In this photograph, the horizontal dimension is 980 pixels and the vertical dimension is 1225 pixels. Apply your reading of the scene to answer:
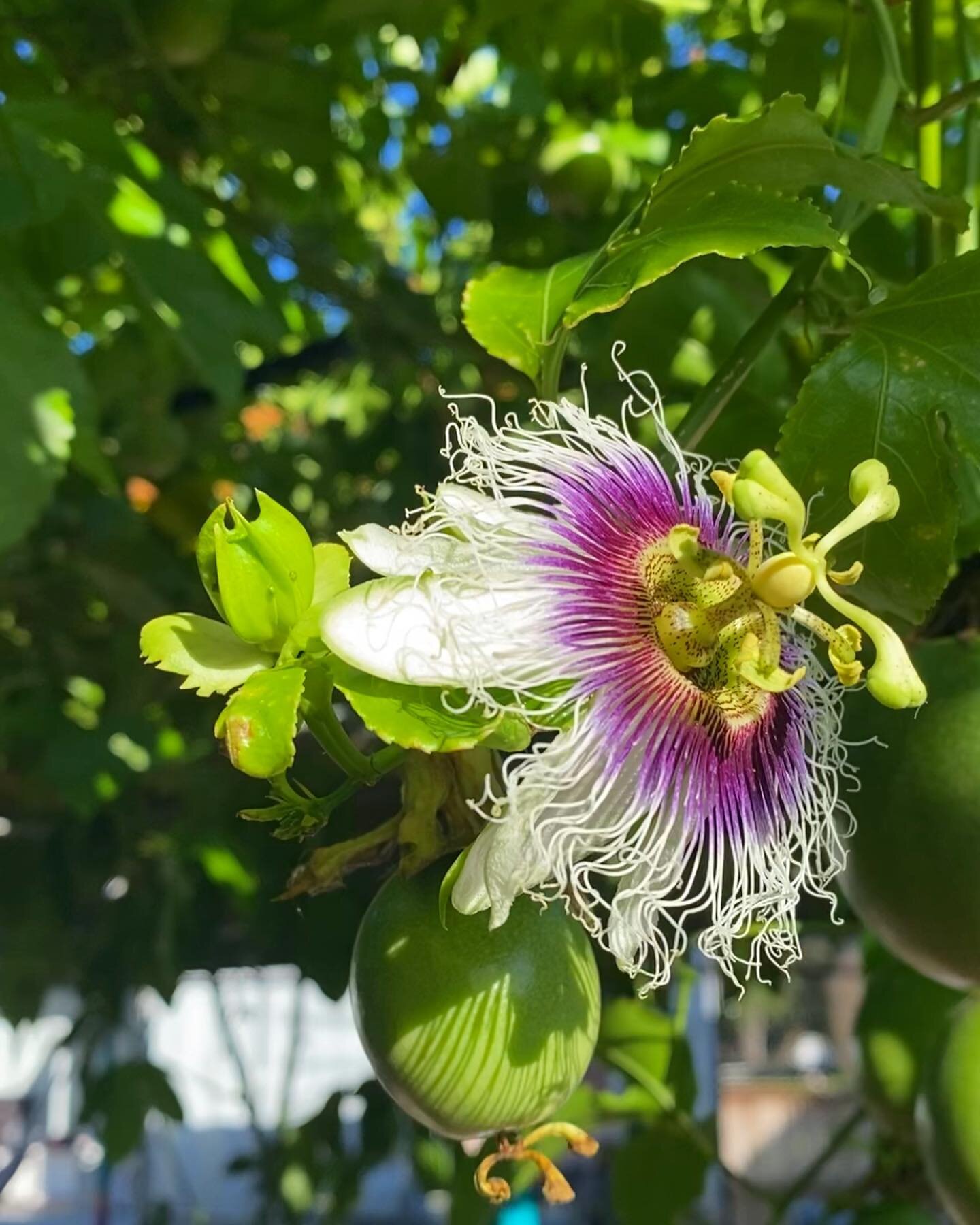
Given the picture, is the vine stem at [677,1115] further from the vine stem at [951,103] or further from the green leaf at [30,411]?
the vine stem at [951,103]

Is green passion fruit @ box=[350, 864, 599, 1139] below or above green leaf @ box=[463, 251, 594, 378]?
below

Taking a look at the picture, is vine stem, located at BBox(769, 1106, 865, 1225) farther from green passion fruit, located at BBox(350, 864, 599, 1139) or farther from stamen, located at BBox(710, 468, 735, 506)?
stamen, located at BBox(710, 468, 735, 506)

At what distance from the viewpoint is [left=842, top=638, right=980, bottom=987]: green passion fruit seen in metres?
0.67

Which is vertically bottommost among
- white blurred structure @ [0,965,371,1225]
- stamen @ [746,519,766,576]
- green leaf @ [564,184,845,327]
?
white blurred structure @ [0,965,371,1225]

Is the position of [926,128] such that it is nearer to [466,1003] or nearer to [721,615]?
[721,615]

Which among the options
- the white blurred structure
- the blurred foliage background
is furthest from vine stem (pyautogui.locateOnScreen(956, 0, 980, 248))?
the white blurred structure

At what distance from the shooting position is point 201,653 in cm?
49

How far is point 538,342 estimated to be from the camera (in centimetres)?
60

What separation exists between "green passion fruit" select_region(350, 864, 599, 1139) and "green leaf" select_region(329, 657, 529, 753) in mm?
105

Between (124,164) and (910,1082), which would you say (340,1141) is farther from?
(124,164)

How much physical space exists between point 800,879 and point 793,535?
0.14m

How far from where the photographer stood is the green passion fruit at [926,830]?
2.19ft

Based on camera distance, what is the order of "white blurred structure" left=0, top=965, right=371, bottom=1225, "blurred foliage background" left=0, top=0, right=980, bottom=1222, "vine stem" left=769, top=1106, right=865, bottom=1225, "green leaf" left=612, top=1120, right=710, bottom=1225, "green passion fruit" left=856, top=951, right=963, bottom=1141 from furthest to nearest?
1. "white blurred structure" left=0, top=965, right=371, bottom=1225
2. "green leaf" left=612, top=1120, right=710, bottom=1225
3. "vine stem" left=769, top=1106, right=865, bottom=1225
4. "green passion fruit" left=856, top=951, right=963, bottom=1141
5. "blurred foliage background" left=0, top=0, right=980, bottom=1222

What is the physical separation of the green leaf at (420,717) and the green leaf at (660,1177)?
43.9 inches
